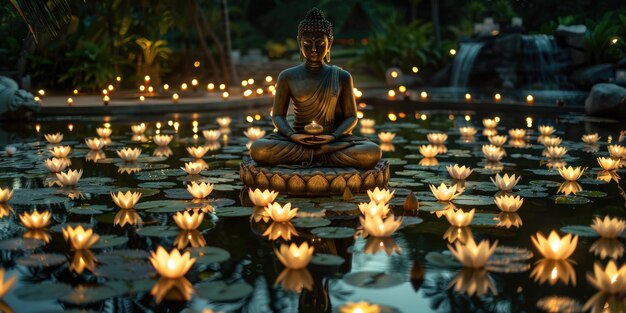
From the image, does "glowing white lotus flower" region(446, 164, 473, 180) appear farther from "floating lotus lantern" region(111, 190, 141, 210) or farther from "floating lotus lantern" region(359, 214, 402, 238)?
"floating lotus lantern" region(111, 190, 141, 210)

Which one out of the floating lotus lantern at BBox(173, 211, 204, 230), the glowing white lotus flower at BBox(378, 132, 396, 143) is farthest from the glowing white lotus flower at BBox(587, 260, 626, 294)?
the glowing white lotus flower at BBox(378, 132, 396, 143)

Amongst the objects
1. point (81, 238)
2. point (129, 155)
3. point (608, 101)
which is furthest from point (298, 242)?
point (608, 101)

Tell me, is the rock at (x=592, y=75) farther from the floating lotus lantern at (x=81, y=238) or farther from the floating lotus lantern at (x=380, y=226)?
the floating lotus lantern at (x=81, y=238)

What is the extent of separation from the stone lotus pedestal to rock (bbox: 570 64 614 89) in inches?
611

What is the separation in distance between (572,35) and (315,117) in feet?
58.3

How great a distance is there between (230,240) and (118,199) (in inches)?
53.2

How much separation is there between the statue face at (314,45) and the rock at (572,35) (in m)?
17.5

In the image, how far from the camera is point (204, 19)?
843 inches

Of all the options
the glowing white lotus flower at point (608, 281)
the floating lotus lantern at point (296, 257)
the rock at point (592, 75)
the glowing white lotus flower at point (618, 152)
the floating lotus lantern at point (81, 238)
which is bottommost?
the glowing white lotus flower at point (608, 281)

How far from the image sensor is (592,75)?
20.8 metres

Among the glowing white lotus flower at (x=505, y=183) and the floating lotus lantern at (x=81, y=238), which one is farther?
the glowing white lotus flower at (x=505, y=183)

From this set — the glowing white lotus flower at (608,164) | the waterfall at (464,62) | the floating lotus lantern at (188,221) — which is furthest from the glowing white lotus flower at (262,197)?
the waterfall at (464,62)

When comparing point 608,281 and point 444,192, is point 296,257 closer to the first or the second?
point 608,281

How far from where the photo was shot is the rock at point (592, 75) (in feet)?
67.1
